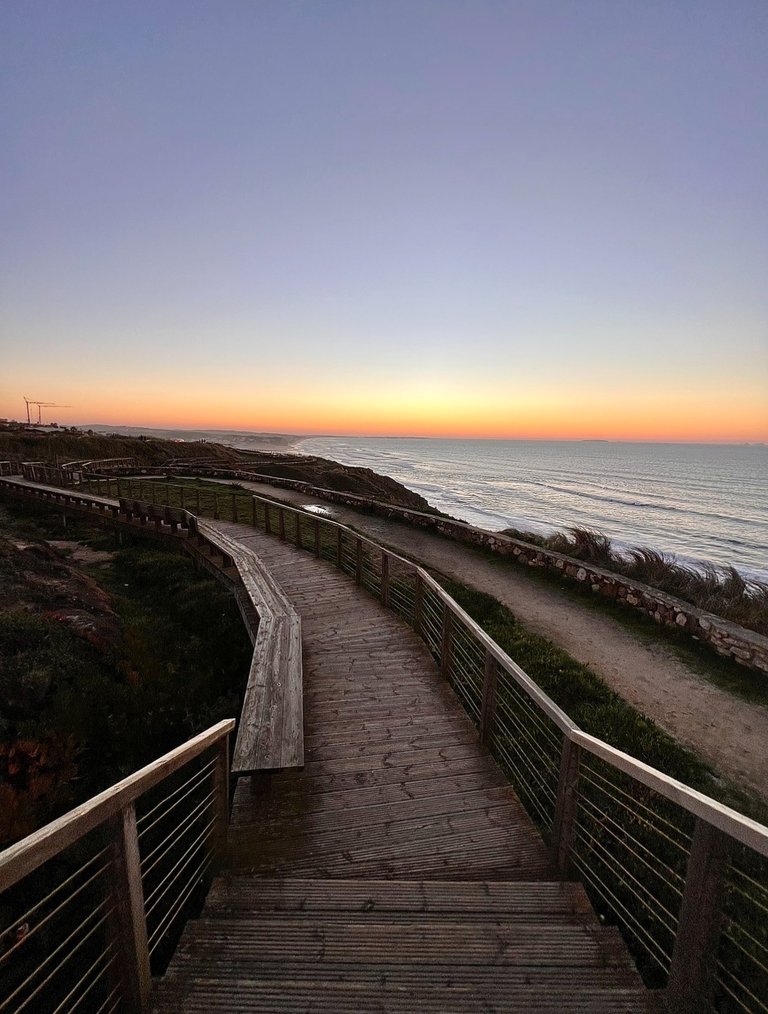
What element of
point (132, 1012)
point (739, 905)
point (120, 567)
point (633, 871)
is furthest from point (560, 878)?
point (120, 567)

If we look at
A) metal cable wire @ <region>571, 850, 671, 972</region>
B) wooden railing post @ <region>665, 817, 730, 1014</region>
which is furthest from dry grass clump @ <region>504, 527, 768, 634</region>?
wooden railing post @ <region>665, 817, 730, 1014</region>

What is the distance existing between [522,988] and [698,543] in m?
30.8

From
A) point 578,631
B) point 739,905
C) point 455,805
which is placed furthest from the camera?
point 578,631

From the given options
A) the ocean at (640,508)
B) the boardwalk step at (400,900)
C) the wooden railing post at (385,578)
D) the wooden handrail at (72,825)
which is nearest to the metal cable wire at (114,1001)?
the boardwalk step at (400,900)

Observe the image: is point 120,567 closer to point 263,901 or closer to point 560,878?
point 263,901

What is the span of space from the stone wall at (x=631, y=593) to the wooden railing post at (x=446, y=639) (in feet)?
16.9

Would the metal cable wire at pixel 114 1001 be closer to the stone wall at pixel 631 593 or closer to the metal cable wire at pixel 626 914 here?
the metal cable wire at pixel 626 914

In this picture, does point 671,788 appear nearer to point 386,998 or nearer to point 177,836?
point 386,998

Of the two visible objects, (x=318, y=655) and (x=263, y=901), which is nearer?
(x=263, y=901)

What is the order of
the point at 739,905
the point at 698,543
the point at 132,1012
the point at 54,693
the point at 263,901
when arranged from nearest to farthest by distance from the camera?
the point at 132,1012, the point at 263,901, the point at 739,905, the point at 54,693, the point at 698,543

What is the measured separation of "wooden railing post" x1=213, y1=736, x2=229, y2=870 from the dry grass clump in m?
8.87

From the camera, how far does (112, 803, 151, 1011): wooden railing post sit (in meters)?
1.89

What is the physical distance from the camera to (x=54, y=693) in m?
5.32

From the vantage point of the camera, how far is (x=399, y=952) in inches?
90.3
